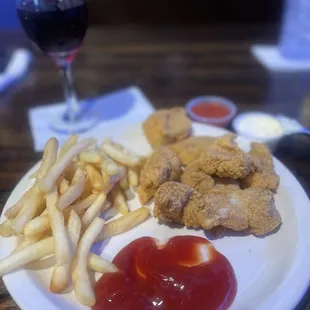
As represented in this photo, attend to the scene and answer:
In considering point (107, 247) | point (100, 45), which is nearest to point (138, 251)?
point (107, 247)

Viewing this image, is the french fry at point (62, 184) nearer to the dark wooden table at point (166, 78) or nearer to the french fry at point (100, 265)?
the french fry at point (100, 265)

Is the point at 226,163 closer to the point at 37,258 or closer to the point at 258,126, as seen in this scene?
the point at 258,126

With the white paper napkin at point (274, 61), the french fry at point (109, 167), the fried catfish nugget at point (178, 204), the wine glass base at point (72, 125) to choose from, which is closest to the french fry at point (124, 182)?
the french fry at point (109, 167)

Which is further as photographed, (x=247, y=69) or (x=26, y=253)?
(x=247, y=69)

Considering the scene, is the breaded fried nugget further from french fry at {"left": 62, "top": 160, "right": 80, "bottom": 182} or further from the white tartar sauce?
french fry at {"left": 62, "top": 160, "right": 80, "bottom": 182}

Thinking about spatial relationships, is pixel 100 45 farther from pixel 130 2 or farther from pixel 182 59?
pixel 130 2
